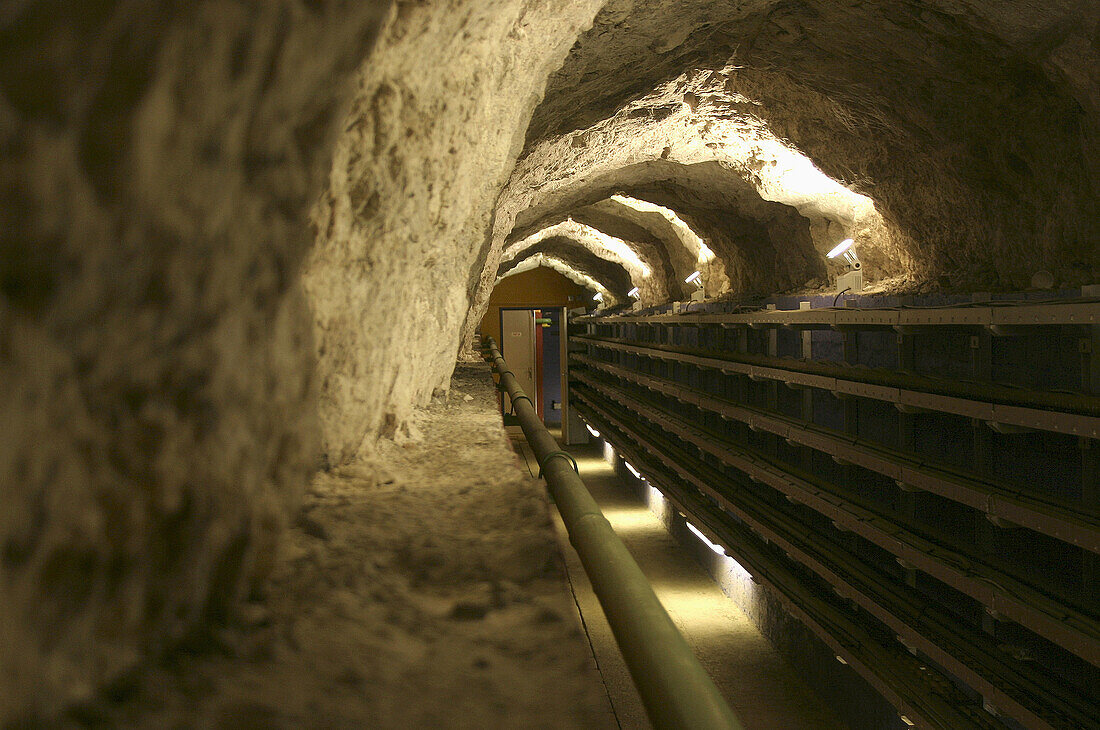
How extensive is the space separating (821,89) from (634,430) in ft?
16.0

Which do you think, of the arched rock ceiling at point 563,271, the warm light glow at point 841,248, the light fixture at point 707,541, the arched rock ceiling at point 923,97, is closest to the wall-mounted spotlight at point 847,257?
the warm light glow at point 841,248

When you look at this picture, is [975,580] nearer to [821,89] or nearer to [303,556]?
[303,556]

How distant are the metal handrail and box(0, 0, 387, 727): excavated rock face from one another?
57 cm

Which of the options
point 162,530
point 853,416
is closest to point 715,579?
point 853,416

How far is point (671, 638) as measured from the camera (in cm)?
102

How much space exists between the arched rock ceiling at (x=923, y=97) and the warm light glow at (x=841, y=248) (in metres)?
1.00

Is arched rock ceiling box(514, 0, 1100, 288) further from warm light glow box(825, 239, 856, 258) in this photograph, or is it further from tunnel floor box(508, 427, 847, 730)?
tunnel floor box(508, 427, 847, 730)

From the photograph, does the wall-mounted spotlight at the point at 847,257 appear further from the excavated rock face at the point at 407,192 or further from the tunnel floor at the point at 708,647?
the excavated rock face at the point at 407,192

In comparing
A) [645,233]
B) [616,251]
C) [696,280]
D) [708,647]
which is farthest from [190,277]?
[616,251]

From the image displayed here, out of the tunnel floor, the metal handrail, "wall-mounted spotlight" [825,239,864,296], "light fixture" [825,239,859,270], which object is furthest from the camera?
"light fixture" [825,239,859,270]

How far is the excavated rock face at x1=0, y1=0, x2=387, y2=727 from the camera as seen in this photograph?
2.18ft

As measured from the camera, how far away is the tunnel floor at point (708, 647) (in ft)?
14.5

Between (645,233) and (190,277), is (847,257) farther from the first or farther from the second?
(190,277)

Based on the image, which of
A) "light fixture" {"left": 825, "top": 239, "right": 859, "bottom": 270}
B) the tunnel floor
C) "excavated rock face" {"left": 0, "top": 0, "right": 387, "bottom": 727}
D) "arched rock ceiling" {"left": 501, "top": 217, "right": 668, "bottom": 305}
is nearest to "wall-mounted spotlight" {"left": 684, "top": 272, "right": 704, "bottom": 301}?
"arched rock ceiling" {"left": 501, "top": 217, "right": 668, "bottom": 305}
